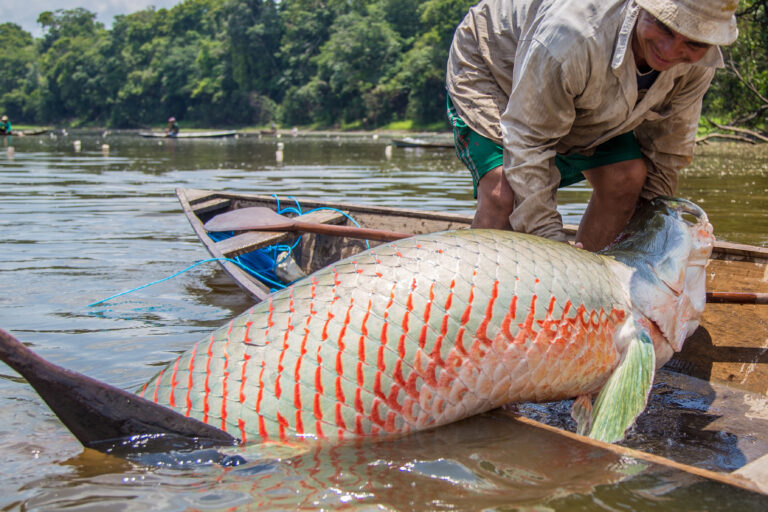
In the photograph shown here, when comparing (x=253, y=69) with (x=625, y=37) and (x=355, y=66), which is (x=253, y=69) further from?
(x=625, y=37)

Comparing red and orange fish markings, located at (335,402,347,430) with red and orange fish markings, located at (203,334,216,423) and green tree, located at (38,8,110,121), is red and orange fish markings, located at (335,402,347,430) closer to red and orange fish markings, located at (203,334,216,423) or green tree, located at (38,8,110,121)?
red and orange fish markings, located at (203,334,216,423)

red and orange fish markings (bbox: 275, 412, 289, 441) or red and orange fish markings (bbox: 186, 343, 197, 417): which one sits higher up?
red and orange fish markings (bbox: 186, 343, 197, 417)

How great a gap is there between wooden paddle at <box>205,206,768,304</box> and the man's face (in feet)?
3.82

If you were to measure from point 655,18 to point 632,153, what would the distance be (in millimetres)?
947

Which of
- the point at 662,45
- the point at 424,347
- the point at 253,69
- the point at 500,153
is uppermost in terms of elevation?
the point at 253,69

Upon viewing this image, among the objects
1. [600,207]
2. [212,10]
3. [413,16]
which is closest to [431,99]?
[413,16]

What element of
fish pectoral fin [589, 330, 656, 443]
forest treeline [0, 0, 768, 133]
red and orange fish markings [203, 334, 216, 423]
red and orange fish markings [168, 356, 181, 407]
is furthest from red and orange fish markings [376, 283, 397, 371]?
forest treeline [0, 0, 768, 133]

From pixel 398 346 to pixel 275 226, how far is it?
2.92 meters

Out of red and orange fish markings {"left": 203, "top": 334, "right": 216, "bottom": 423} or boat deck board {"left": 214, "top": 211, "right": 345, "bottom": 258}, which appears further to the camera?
boat deck board {"left": 214, "top": 211, "right": 345, "bottom": 258}

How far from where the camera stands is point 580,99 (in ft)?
9.42

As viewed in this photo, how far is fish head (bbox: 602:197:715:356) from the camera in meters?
2.64

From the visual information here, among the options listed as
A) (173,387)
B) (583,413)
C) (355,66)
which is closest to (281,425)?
(173,387)

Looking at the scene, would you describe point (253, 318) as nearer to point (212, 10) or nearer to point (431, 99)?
point (431, 99)

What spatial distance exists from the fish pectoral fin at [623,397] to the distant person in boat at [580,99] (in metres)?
0.67
